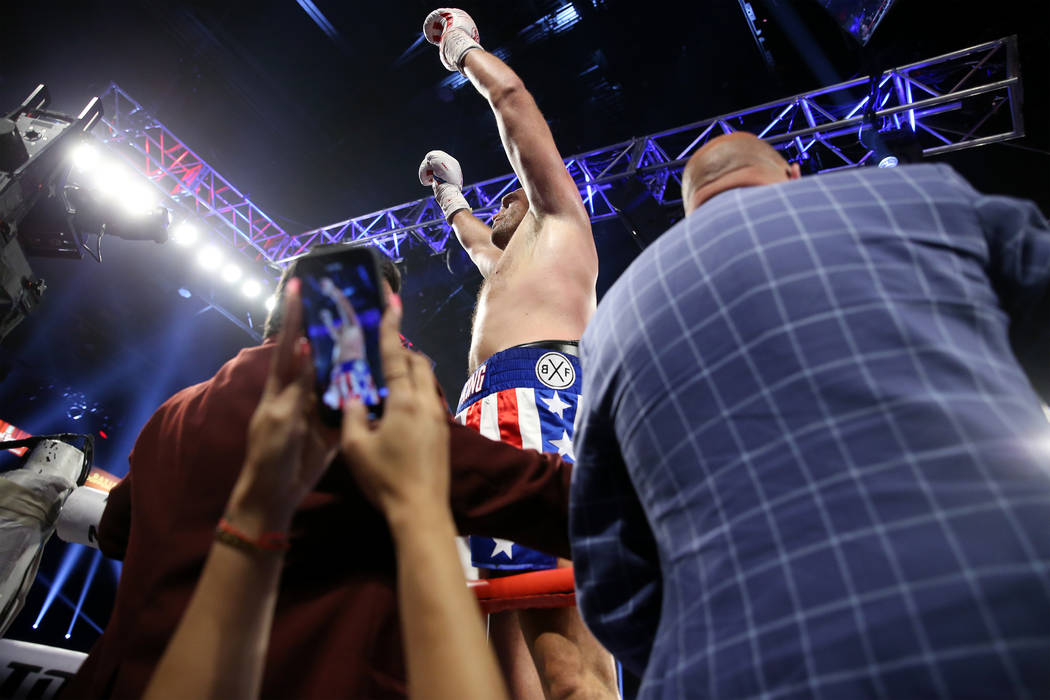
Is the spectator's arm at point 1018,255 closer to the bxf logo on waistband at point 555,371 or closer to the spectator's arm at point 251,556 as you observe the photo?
the spectator's arm at point 251,556

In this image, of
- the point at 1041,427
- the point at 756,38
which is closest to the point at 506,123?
the point at 1041,427

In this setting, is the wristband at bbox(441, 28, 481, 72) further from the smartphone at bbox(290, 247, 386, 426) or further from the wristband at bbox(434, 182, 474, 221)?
the smartphone at bbox(290, 247, 386, 426)

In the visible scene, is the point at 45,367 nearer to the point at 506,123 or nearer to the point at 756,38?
the point at 506,123

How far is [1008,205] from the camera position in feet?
2.04

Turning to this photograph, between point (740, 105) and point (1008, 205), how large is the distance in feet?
21.0

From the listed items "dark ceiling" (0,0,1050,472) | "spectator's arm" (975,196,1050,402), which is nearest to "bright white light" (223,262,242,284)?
"dark ceiling" (0,0,1050,472)

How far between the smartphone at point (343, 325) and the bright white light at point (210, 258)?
721 centimetres

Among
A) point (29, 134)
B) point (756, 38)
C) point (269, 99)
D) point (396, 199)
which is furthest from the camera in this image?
point (396, 199)

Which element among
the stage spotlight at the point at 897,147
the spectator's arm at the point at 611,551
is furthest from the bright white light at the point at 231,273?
the spectator's arm at the point at 611,551

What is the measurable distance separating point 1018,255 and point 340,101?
27.0 ft

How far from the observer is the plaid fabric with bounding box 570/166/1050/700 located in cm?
44

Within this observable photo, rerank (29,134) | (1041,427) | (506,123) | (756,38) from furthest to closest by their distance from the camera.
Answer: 1. (756,38)
2. (29,134)
3. (506,123)
4. (1041,427)

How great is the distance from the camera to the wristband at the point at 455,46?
2340 mm

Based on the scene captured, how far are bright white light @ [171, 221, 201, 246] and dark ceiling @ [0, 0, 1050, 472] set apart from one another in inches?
27.3
